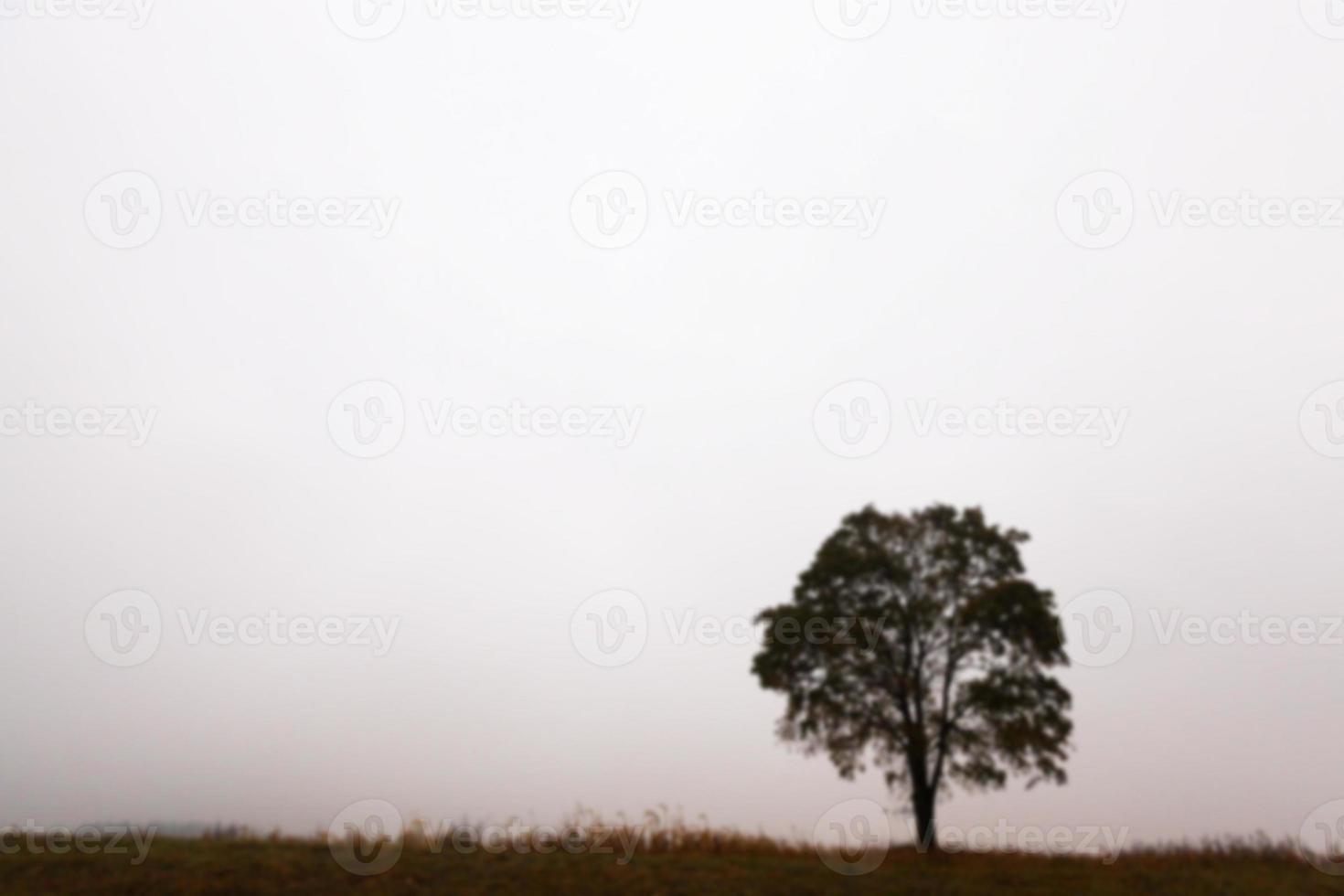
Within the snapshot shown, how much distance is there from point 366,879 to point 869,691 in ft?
49.3

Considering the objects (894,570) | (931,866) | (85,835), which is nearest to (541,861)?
(931,866)

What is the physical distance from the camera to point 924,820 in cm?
2730

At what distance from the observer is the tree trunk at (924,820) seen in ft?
87.8

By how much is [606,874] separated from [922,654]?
38.6 feet

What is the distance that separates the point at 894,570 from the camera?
1187 inches

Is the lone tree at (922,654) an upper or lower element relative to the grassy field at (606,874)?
upper

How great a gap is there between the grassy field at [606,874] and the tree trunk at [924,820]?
773 millimetres

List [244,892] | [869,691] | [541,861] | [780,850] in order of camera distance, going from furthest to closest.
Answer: [869,691]
[780,850]
[541,861]
[244,892]

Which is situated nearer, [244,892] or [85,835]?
[244,892]

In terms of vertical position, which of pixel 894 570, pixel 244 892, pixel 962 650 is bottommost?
pixel 244 892

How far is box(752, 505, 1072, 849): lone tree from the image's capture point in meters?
27.7

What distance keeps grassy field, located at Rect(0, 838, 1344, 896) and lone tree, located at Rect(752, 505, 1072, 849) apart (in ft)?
9.91

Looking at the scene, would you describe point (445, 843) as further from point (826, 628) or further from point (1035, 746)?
point (1035, 746)

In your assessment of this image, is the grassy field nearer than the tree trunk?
Yes
